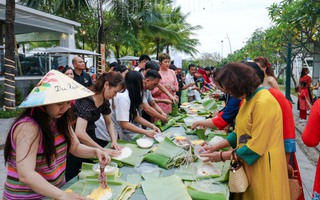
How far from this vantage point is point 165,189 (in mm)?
1683

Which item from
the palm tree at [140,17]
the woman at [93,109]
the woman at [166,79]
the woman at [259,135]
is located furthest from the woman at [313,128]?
the palm tree at [140,17]

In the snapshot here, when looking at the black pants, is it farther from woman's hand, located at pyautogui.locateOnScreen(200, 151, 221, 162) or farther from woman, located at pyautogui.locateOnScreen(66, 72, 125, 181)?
woman's hand, located at pyautogui.locateOnScreen(200, 151, 221, 162)

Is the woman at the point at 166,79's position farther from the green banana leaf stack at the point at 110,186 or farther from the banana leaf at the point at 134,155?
the green banana leaf stack at the point at 110,186

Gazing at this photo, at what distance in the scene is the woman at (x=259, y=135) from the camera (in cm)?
173

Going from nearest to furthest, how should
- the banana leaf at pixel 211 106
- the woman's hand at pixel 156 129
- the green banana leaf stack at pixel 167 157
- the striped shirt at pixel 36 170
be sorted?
the striped shirt at pixel 36 170, the green banana leaf stack at pixel 167 157, the woman's hand at pixel 156 129, the banana leaf at pixel 211 106

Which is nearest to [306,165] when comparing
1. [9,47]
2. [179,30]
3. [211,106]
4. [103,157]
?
[211,106]

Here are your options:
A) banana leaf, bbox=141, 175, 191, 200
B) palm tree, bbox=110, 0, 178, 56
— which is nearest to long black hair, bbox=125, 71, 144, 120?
banana leaf, bbox=141, 175, 191, 200

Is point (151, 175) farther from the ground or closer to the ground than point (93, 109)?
closer to the ground

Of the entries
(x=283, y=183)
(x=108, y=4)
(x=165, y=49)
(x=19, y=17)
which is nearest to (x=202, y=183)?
(x=283, y=183)

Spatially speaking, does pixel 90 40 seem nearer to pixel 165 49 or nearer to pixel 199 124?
pixel 165 49

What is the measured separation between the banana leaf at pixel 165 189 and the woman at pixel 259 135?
0.44 meters

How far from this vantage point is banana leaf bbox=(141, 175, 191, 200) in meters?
1.60

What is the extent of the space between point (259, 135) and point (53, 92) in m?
1.19

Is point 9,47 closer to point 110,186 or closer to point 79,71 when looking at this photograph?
point 79,71
